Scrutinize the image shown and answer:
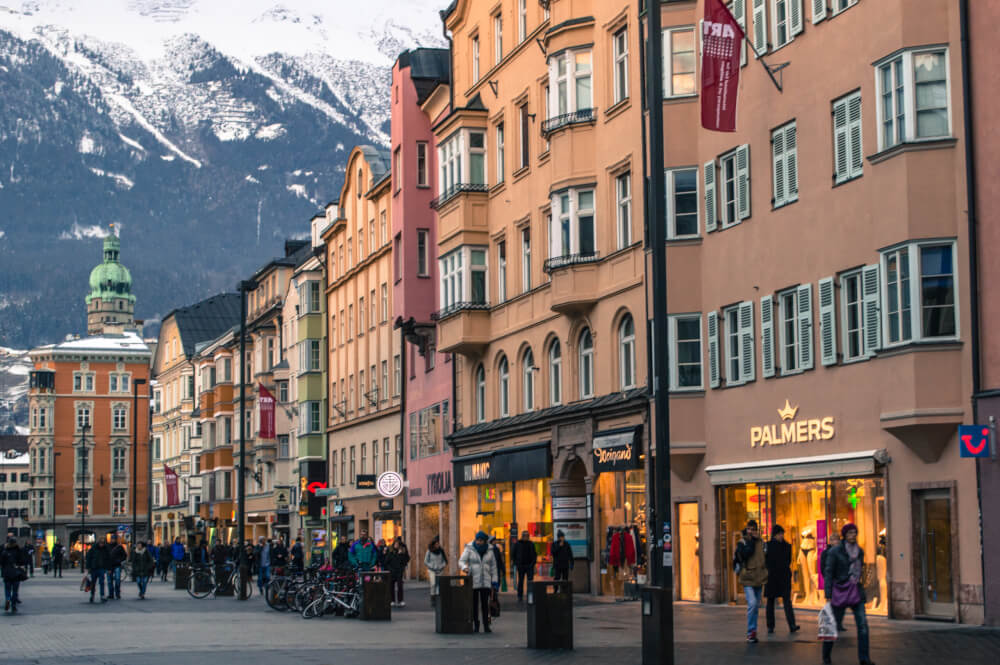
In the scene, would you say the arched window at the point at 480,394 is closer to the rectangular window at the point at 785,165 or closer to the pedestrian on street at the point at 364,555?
the pedestrian on street at the point at 364,555

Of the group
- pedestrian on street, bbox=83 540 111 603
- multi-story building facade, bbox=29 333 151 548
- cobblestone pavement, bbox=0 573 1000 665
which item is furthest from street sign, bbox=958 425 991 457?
multi-story building facade, bbox=29 333 151 548

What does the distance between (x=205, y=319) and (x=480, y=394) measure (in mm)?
83739

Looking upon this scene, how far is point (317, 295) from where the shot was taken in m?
80.9

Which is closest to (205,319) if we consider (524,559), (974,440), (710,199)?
(524,559)

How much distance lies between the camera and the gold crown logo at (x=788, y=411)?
3203cm

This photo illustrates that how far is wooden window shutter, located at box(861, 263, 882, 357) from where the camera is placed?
93.5ft

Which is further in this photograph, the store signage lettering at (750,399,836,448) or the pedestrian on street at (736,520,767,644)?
the store signage lettering at (750,399,836,448)

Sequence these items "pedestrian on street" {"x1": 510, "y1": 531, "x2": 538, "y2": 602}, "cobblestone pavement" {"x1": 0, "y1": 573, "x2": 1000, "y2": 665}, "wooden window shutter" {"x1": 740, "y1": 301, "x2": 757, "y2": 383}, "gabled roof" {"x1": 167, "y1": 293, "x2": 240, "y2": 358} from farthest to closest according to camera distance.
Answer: "gabled roof" {"x1": 167, "y1": 293, "x2": 240, "y2": 358} → "pedestrian on street" {"x1": 510, "y1": 531, "x2": 538, "y2": 602} → "wooden window shutter" {"x1": 740, "y1": 301, "x2": 757, "y2": 383} → "cobblestone pavement" {"x1": 0, "y1": 573, "x2": 1000, "y2": 665}

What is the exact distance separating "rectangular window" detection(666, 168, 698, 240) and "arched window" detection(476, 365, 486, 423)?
1633cm

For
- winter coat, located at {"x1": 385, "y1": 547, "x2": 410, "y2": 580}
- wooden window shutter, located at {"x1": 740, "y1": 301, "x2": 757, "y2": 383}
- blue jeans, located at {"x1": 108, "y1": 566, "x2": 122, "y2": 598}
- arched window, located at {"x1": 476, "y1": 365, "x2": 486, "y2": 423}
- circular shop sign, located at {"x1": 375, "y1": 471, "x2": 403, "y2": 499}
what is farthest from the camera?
arched window, located at {"x1": 476, "y1": 365, "x2": 486, "y2": 423}

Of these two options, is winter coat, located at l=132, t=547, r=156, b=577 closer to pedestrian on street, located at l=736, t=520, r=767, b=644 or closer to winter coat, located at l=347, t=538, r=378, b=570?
winter coat, located at l=347, t=538, r=378, b=570

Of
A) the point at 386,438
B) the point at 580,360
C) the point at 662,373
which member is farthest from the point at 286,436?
the point at 662,373

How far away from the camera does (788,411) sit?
32.2 meters

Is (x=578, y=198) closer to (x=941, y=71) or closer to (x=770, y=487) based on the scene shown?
(x=770, y=487)
